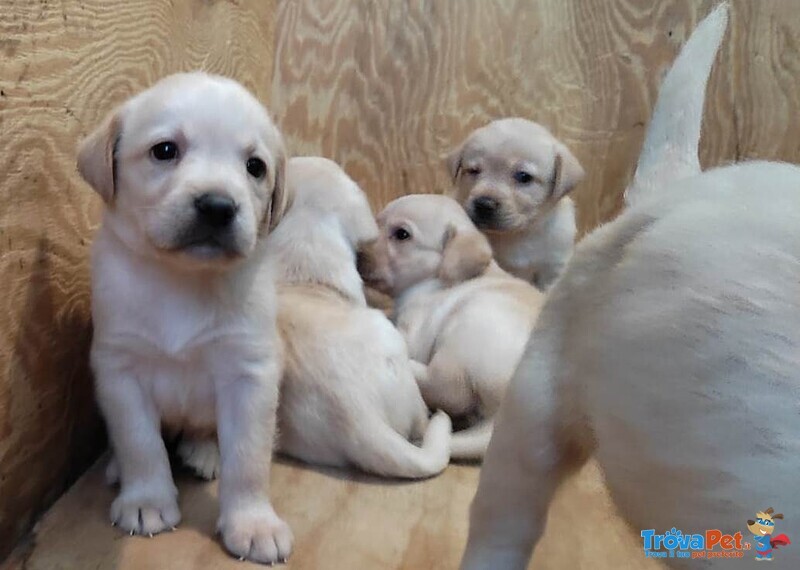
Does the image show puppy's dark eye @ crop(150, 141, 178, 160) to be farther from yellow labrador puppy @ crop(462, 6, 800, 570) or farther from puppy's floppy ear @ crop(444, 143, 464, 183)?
puppy's floppy ear @ crop(444, 143, 464, 183)

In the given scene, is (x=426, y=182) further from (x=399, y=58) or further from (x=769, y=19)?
(x=769, y=19)

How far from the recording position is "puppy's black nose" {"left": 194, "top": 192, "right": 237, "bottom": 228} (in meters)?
1.58

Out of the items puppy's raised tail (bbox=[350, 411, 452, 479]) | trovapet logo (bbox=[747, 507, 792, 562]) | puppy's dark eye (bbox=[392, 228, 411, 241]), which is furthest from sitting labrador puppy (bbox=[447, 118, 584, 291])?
trovapet logo (bbox=[747, 507, 792, 562])

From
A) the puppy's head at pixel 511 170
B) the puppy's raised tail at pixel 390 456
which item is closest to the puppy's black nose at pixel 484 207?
the puppy's head at pixel 511 170

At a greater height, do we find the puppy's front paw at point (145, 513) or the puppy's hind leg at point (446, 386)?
the puppy's front paw at point (145, 513)

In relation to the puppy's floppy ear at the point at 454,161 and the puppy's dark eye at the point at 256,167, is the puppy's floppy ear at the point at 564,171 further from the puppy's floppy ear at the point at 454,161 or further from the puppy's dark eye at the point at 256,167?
the puppy's dark eye at the point at 256,167

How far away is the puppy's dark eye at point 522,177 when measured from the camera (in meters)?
3.21

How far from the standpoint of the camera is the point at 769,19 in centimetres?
315

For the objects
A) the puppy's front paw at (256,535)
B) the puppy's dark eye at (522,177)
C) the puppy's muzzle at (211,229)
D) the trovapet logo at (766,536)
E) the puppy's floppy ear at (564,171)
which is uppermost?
the trovapet logo at (766,536)

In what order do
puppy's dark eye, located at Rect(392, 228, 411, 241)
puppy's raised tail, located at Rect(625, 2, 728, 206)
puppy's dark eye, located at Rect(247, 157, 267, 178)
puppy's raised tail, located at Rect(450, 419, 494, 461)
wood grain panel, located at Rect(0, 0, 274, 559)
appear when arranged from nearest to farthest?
puppy's raised tail, located at Rect(625, 2, 728, 206), wood grain panel, located at Rect(0, 0, 274, 559), puppy's dark eye, located at Rect(247, 157, 267, 178), puppy's raised tail, located at Rect(450, 419, 494, 461), puppy's dark eye, located at Rect(392, 228, 411, 241)

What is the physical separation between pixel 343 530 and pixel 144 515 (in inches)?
16.2

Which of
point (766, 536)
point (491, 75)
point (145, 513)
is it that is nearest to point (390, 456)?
point (145, 513)

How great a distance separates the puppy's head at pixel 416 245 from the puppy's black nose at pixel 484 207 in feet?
1.04

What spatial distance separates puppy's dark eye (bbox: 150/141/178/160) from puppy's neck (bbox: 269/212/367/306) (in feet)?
2.30
